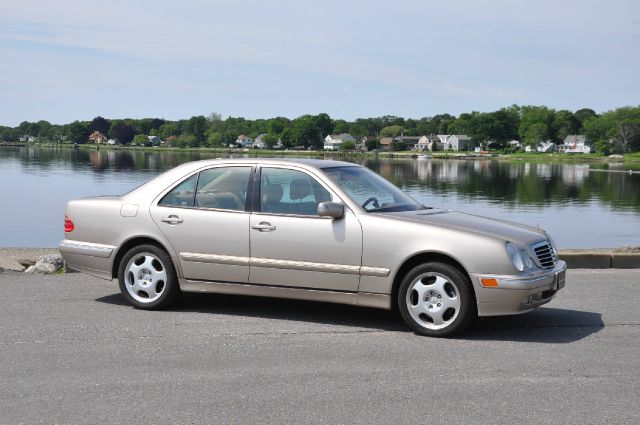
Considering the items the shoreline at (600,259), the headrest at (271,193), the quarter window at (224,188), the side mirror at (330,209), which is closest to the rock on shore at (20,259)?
the quarter window at (224,188)

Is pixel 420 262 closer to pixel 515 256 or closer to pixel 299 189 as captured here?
pixel 515 256

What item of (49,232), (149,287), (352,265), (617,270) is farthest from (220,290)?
(49,232)

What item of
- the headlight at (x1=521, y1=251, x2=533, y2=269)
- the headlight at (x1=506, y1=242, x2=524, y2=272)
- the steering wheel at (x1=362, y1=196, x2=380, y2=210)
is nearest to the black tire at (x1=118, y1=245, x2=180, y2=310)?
the steering wheel at (x1=362, y1=196, x2=380, y2=210)

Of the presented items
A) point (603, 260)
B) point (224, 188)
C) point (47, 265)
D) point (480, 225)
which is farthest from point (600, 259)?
point (47, 265)

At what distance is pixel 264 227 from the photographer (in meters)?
7.57

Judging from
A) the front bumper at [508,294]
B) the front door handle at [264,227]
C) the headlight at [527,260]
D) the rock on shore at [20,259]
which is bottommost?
the rock on shore at [20,259]

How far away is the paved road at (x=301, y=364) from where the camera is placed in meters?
4.96

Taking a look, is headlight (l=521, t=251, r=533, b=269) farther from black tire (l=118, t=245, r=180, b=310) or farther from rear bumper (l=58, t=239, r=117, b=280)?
rear bumper (l=58, t=239, r=117, b=280)

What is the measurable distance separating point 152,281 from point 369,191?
228 cm

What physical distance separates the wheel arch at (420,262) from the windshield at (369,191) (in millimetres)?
637

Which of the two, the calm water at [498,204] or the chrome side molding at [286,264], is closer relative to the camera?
the chrome side molding at [286,264]

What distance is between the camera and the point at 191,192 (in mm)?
8086

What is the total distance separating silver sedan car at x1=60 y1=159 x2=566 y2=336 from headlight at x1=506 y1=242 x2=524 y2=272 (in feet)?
0.04

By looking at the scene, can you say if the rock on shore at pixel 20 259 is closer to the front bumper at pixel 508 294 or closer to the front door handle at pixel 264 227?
the front door handle at pixel 264 227
